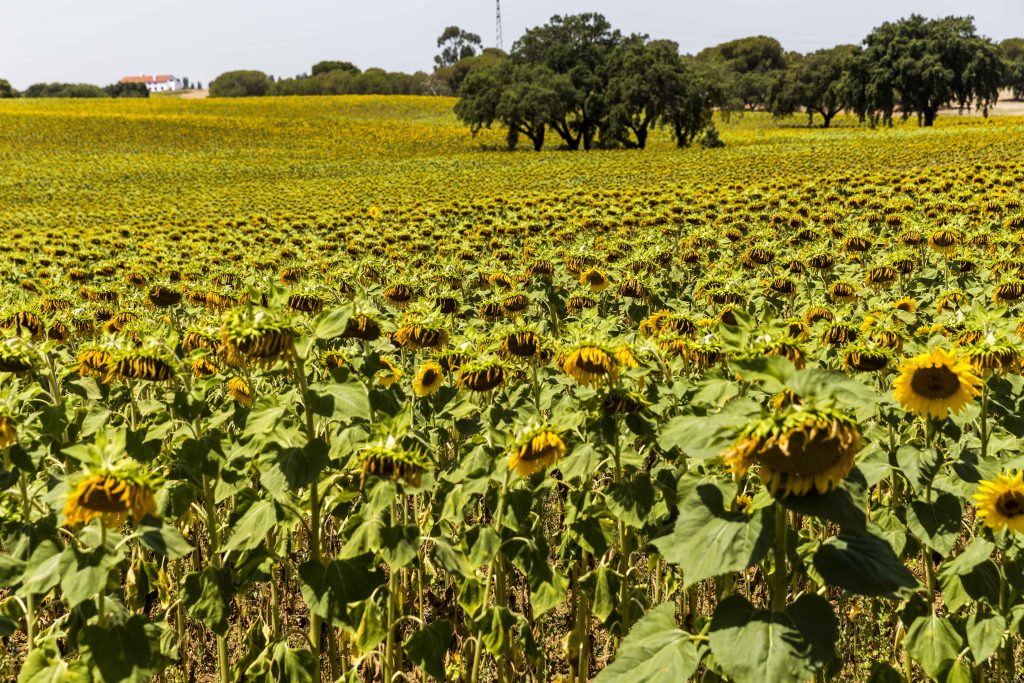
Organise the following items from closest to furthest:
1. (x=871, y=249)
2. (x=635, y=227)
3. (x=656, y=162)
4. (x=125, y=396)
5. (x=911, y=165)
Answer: (x=125, y=396), (x=871, y=249), (x=635, y=227), (x=911, y=165), (x=656, y=162)

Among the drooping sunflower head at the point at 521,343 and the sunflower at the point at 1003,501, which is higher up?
the drooping sunflower head at the point at 521,343

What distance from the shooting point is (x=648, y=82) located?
44.4 metres

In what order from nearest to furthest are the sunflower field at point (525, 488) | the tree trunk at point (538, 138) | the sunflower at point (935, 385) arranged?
the sunflower field at point (525, 488) < the sunflower at point (935, 385) < the tree trunk at point (538, 138)

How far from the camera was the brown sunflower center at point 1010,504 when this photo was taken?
7.26ft

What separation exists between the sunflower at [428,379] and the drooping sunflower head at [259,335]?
4.01 ft

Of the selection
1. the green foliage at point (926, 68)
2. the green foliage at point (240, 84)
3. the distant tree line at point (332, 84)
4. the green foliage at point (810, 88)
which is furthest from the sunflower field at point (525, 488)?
the green foliage at point (240, 84)

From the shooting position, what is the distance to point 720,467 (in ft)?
7.71

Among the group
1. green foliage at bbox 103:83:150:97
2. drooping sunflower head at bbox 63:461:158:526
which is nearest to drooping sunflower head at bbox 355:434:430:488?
drooping sunflower head at bbox 63:461:158:526

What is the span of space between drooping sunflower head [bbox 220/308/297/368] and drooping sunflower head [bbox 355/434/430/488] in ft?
1.23

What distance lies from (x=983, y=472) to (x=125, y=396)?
3.46 meters

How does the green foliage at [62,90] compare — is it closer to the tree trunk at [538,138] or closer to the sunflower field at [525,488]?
the tree trunk at [538,138]

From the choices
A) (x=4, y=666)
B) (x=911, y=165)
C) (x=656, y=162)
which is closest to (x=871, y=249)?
(x=4, y=666)

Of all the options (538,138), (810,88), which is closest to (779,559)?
(538,138)

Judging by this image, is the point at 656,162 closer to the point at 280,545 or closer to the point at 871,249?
the point at 871,249
